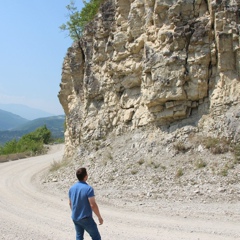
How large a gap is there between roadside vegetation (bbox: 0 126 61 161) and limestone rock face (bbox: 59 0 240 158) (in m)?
17.2

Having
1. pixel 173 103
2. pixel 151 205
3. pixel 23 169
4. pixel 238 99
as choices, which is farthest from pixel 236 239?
pixel 23 169

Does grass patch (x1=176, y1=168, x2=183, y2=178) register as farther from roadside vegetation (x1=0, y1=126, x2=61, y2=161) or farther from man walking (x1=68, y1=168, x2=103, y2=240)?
roadside vegetation (x1=0, y1=126, x2=61, y2=161)

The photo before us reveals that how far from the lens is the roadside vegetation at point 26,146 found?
3679 cm

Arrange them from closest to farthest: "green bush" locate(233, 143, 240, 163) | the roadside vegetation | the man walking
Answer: the man walking
"green bush" locate(233, 143, 240, 163)
the roadside vegetation

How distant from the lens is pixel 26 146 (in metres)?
45.5

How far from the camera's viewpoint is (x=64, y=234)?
326 inches

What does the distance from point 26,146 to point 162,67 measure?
111 ft

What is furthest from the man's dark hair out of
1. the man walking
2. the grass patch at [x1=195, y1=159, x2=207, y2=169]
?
the grass patch at [x1=195, y1=159, x2=207, y2=169]

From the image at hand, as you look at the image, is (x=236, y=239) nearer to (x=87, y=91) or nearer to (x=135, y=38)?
(x=135, y=38)

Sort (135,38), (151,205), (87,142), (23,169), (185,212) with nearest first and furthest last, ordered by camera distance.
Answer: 1. (185,212)
2. (151,205)
3. (135,38)
4. (87,142)
5. (23,169)

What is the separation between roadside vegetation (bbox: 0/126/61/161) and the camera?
36.8m

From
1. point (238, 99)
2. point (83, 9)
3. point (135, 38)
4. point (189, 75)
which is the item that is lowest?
point (238, 99)

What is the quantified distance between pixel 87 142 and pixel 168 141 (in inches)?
229

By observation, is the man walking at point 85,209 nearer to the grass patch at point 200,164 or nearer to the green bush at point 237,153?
the grass patch at point 200,164
